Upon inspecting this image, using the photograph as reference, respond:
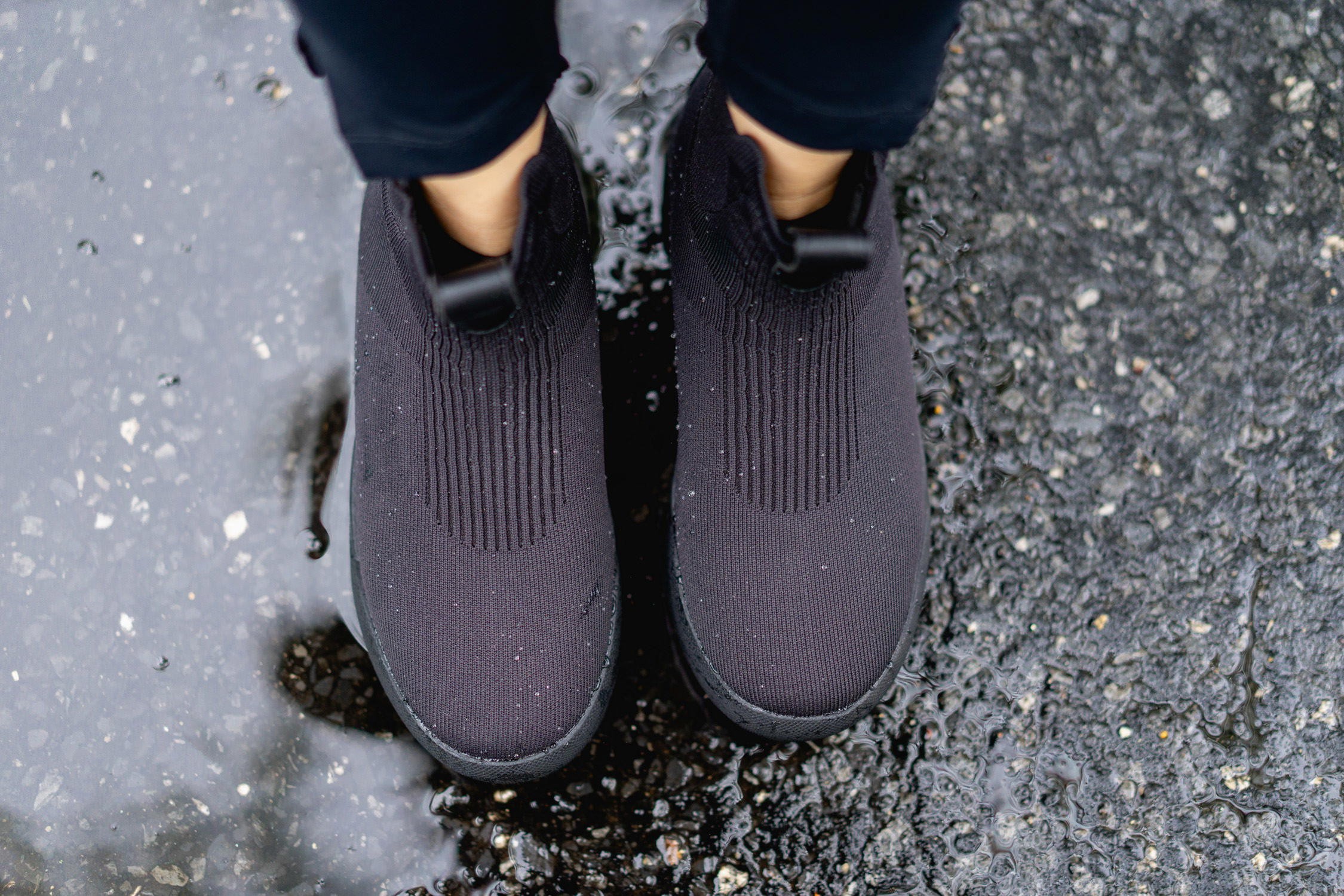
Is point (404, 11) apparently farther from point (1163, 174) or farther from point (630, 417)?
point (1163, 174)

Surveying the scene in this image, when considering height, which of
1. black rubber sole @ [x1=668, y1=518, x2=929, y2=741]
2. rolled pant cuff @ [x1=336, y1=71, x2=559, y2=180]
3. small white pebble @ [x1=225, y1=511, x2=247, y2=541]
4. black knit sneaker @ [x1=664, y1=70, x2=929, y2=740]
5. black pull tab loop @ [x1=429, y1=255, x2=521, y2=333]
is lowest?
black rubber sole @ [x1=668, y1=518, x2=929, y2=741]

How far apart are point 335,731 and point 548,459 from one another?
510 mm

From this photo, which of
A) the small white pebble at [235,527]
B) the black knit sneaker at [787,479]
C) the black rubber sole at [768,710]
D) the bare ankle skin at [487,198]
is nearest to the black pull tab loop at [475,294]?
the bare ankle skin at [487,198]

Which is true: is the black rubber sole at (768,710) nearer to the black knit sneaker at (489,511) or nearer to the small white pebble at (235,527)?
the black knit sneaker at (489,511)

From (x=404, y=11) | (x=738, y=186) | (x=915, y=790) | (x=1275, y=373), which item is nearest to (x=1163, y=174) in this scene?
(x=1275, y=373)

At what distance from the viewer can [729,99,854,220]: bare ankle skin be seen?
0.84 metres

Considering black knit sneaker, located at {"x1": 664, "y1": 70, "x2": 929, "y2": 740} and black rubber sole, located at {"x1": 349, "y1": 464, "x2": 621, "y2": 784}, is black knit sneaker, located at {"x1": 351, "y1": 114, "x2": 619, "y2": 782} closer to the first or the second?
black rubber sole, located at {"x1": 349, "y1": 464, "x2": 621, "y2": 784}

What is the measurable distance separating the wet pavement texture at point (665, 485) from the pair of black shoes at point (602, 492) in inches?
6.8

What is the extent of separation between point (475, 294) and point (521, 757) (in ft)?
1.67

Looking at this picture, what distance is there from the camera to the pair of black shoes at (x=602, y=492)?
37.4 inches

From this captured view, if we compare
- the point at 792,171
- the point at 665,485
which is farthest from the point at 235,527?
the point at 792,171

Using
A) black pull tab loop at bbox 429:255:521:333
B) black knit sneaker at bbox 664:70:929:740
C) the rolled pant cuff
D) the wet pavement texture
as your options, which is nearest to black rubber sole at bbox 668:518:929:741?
black knit sneaker at bbox 664:70:929:740

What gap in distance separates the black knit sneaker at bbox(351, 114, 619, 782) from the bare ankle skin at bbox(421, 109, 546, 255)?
0.11 feet

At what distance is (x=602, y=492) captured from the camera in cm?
107
